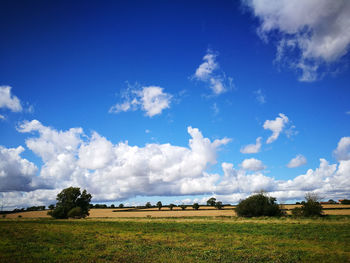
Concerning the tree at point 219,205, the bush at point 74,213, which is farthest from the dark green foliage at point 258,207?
the tree at point 219,205

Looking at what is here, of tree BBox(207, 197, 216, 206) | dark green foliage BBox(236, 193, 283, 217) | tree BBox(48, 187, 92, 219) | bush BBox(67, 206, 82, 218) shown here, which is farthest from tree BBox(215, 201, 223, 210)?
bush BBox(67, 206, 82, 218)

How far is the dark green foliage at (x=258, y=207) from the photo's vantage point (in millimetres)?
69062

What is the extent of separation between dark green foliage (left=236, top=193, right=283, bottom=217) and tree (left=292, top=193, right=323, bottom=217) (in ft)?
21.9

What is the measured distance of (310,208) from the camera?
201 ft

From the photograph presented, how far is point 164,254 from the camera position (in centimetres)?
1864

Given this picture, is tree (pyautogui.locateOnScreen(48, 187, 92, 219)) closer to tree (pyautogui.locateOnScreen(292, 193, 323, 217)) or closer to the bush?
the bush

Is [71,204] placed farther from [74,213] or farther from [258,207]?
[258,207]

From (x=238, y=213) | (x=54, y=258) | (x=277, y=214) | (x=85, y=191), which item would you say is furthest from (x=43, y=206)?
(x=54, y=258)

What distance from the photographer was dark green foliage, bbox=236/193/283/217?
69062mm

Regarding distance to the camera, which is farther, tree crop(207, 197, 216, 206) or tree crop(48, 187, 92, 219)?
tree crop(207, 197, 216, 206)

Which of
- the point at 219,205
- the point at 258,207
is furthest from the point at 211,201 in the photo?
the point at 258,207

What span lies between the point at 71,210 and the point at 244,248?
76.5 m

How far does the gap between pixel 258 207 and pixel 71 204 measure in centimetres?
6911

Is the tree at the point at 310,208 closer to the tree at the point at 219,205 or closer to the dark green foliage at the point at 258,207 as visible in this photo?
the dark green foliage at the point at 258,207
